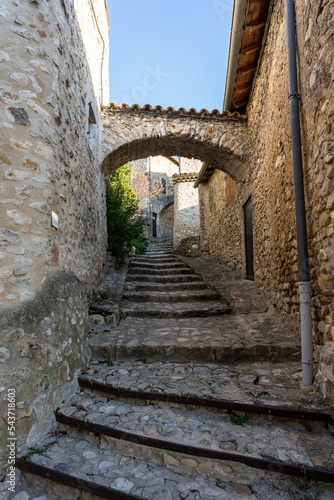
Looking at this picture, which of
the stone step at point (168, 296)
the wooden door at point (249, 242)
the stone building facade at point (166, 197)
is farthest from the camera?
the stone building facade at point (166, 197)

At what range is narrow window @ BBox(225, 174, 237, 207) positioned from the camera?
6.95 m

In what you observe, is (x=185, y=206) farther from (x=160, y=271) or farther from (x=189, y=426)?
(x=189, y=426)

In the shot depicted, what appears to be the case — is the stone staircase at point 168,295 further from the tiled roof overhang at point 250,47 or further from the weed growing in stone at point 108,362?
the tiled roof overhang at point 250,47

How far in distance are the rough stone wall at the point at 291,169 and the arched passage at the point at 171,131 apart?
1.20 ft

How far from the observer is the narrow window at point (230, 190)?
6.95 metres

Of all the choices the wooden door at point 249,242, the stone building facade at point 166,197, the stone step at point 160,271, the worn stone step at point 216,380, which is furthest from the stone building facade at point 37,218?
the stone building facade at point 166,197

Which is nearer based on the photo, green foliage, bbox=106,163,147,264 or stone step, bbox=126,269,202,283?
stone step, bbox=126,269,202,283

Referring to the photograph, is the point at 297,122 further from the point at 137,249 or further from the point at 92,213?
the point at 137,249

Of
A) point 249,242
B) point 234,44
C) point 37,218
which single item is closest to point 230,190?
point 249,242

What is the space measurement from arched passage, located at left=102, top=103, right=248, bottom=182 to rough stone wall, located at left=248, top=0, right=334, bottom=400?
1.20ft

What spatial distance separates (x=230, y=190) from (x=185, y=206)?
21.5ft

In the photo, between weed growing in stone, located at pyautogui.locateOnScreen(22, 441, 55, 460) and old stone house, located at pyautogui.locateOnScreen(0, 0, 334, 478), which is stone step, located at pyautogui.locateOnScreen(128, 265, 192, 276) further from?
weed growing in stone, located at pyautogui.locateOnScreen(22, 441, 55, 460)

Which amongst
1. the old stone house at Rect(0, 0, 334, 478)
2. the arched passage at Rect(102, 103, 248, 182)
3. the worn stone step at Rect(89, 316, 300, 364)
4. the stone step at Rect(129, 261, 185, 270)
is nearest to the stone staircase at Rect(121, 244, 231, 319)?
the stone step at Rect(129, 261, 185, 270)

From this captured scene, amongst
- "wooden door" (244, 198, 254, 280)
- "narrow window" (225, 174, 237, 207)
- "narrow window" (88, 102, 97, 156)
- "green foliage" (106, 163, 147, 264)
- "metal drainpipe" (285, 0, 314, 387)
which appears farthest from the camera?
"narrow window" (225, 174, 237, 207)
